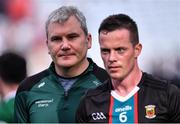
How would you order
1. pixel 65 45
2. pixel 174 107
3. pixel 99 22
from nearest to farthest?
1. pixel 174 107
2. pixel 65 45
3. pixel 99 22

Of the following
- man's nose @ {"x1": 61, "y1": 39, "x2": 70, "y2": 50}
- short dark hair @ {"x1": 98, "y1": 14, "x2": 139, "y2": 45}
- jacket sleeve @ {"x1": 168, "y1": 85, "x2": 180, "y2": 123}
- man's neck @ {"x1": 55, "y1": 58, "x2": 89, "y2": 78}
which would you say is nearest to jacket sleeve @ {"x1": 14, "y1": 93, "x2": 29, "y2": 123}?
man's neck @ {"x1": 55, "y1": 58, "x2": 89, "y2": 78}

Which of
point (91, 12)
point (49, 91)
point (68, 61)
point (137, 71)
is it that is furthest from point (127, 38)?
point (91, 12)

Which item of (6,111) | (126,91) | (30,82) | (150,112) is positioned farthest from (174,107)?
(6,111)

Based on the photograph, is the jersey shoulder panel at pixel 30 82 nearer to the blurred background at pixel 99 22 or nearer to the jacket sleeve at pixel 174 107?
the jacket sleeve at pixel 174 107

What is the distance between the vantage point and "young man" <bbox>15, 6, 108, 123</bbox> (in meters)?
2.19

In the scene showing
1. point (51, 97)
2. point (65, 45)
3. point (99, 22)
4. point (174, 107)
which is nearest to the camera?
point (174, 107)

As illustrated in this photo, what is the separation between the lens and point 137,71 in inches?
77.7

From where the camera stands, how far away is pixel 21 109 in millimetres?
2293

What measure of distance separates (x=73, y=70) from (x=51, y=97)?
157mm

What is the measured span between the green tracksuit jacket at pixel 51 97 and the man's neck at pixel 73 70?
0.02 metres

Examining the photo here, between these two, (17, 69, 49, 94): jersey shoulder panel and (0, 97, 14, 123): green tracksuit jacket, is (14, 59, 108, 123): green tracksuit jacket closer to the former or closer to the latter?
(17, 69, 49, 94): jersey shoulder panel

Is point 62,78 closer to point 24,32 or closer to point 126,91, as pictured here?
point 126,91

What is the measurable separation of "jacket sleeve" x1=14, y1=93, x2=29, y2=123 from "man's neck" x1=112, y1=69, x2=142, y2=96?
514 millimetres

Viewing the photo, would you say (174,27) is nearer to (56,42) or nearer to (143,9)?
(143,9)
